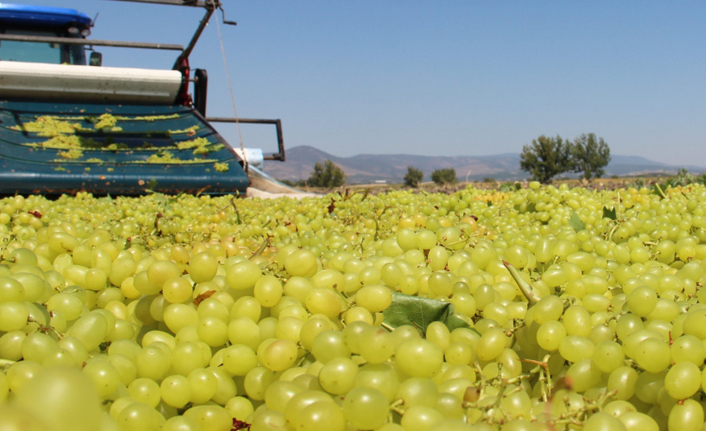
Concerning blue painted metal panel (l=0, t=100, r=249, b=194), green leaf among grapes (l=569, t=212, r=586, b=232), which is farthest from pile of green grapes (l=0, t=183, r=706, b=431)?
blue painted metal panel (l=0, t=100, r=249, b=194)

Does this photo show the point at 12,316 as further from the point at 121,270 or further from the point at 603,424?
the point at 603,424

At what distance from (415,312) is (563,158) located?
62979mm

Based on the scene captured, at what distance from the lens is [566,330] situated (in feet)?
2.32

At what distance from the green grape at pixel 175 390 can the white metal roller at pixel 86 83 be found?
6077 millimetres

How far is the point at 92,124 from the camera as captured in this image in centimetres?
577

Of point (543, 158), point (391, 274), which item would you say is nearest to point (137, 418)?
point (391, 274)

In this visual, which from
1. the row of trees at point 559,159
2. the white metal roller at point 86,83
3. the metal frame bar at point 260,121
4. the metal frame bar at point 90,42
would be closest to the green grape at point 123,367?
the white metal roller at point 86,83

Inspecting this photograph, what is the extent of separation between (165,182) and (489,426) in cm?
523

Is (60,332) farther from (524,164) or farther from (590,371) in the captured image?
(524,164)

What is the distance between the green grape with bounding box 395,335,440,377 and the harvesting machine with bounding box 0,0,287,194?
16.3ft

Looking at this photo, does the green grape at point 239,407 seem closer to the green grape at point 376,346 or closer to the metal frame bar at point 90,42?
the green grape at point 376,346

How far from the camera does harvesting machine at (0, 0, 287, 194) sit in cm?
506

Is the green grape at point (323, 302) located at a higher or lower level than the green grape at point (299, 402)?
higher

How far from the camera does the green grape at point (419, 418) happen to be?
0.49 metres
